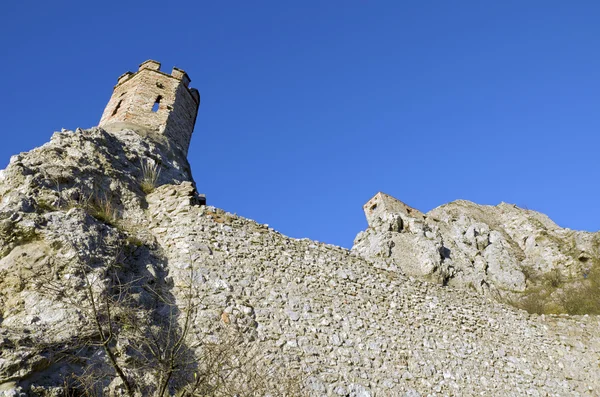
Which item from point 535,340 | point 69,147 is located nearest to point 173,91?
point 69,147

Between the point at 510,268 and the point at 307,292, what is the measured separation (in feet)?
38.0

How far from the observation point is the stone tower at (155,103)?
14008mm

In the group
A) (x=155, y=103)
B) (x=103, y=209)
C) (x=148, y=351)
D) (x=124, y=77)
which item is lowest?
(x=148, y=351)

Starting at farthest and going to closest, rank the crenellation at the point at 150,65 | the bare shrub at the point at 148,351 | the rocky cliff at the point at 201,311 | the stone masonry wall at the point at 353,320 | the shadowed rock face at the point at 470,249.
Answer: the crenellation at the point at 150,65 → the shadowed rock face at the point at 470,249 → the stone masonry wall at the point at 353,320 → the rocky cliff at the point at 201,311 → the bare shrub at the point at 148,351

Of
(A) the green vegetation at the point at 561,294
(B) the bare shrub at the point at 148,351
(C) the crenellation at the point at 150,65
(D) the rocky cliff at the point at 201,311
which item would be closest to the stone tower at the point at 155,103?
(C) the crenellation at the point at 150,65

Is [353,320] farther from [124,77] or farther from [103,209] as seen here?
[124,77]

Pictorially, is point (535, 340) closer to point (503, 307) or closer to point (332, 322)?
point (503, 307)

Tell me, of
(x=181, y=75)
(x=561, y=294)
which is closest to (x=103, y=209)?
(x=181, y=75)

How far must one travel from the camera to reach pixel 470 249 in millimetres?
18188

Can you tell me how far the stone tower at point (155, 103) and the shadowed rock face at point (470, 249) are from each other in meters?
7.73

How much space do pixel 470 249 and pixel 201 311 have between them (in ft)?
45.1

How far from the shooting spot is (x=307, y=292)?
883 cm

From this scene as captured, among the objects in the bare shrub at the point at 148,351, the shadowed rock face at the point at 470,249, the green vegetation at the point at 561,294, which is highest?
the shadowed rock face at the point at 470,249

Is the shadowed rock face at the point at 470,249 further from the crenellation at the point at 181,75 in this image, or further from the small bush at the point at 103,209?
the crenellation at the point at 181,75
